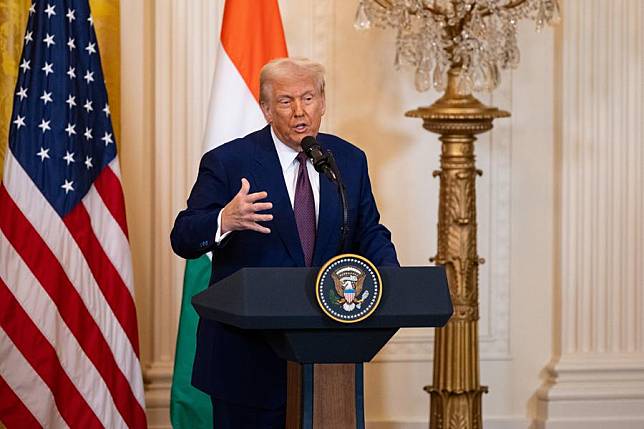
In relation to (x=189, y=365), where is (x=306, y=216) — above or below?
above

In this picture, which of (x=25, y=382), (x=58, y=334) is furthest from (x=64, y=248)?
(x=25, y=382)

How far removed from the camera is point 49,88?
4438 mm

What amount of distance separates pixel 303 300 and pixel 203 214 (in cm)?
52

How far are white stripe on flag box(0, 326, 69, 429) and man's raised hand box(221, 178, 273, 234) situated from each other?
1.85 metres

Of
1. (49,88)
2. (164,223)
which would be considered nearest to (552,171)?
(164,223)

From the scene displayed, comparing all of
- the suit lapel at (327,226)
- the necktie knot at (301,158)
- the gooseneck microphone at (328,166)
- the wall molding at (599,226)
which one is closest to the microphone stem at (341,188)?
the gooseneck microphone at (328,166)

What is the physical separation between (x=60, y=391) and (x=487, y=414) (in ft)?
6.78

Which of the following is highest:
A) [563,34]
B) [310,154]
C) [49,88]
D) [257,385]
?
[563,34]

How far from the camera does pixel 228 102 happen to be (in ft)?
15.0

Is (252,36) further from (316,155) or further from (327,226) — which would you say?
(316,155)

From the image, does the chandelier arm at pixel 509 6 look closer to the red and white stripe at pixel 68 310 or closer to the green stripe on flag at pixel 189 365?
the green stripe on flag at pixel 189 365

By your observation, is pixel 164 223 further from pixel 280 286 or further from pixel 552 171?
pixel 280 286

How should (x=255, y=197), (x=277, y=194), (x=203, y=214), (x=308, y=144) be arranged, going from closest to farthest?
(x=255, y=197), (x=308, y=144), (x=203, y=214), (x=277, y=194)

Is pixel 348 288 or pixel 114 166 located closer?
pixel 348 288
